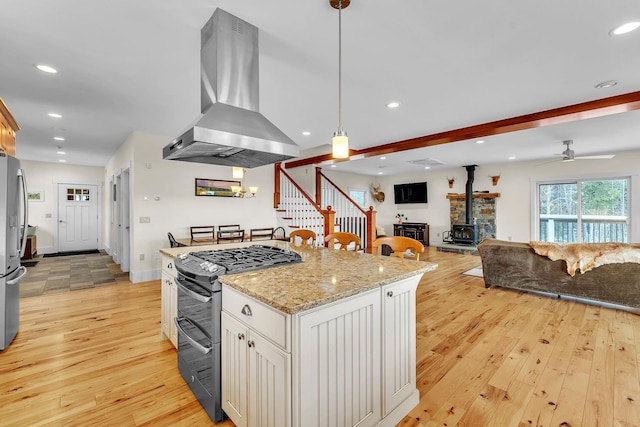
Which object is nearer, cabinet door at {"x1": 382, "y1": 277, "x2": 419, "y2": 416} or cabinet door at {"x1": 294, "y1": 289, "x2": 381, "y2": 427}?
cabinet door at {"x1": 294, "y1": 289, "x2": 381, "y2": 427}

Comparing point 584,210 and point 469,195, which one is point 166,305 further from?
point 584,210

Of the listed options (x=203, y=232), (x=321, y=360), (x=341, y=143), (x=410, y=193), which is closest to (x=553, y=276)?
(x=341, y=143)

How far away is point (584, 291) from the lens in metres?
3.62

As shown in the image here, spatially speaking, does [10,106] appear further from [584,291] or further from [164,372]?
[584,291]

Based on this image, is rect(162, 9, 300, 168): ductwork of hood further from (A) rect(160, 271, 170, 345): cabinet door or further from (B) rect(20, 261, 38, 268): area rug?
(B) rect(20, 261, 38, 268): area rug

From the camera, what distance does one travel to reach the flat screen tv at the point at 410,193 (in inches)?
383

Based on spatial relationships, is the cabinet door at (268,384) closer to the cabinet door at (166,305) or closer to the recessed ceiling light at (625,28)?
the cabinet door at (166,305)

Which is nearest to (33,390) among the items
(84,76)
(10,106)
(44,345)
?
(44,345)

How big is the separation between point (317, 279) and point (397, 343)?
2.10 feet

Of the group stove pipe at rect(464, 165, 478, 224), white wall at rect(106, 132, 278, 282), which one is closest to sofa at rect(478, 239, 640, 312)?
stove pipe at rect(464, 165, 478, 224)

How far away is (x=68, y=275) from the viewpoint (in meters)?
5.25

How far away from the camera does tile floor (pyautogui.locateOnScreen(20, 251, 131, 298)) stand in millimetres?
4484

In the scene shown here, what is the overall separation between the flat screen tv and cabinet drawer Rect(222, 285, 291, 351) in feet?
30.0

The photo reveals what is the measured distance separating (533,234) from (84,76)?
9.52m
